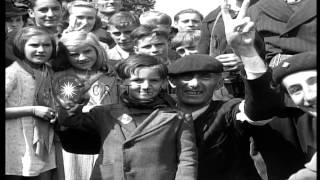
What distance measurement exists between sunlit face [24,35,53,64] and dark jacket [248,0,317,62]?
1194 mm

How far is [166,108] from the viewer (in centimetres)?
315

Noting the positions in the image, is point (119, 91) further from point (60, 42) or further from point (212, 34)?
point (212, 34)

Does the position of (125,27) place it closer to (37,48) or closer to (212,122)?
(37,48)

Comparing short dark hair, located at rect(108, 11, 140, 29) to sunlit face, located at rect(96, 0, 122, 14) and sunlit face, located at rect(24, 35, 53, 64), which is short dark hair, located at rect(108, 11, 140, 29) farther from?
sunlit face, located at rect(24, 35, 53, 64)

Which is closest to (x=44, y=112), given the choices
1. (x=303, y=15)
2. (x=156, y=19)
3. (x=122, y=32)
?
(x=122, y=32)

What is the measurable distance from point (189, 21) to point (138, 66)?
6.32 ft

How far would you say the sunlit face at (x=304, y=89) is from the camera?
2380mm

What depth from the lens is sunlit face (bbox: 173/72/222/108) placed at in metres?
3.24

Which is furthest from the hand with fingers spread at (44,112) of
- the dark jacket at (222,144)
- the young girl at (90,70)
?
the dark jacket at (222,144)

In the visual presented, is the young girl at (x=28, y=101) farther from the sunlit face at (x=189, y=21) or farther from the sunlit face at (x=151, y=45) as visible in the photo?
the sunlit face at (x=189, y=21)

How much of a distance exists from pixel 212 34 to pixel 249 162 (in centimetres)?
92

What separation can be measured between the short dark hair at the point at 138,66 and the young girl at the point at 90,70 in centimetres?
23

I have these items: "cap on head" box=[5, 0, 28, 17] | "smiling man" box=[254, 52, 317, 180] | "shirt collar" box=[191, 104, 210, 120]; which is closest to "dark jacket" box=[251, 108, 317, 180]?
"smiling man" box=[254, 52, 317, 180]

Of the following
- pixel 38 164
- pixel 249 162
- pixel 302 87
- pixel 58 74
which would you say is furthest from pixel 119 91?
pixel 302 87
